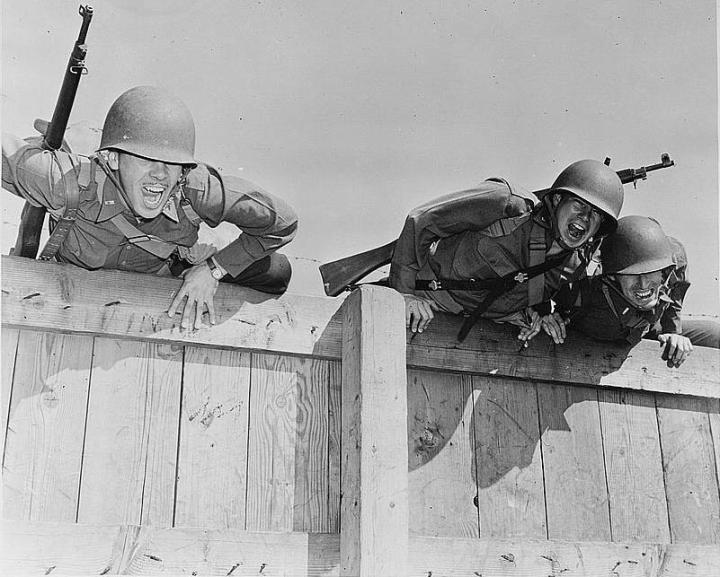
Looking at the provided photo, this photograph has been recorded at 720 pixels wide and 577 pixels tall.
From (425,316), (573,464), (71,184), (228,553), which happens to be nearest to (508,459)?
(573,464)

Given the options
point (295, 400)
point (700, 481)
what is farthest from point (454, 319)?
point (700, 481)

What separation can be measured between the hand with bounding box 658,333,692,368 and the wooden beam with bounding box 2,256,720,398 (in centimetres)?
5

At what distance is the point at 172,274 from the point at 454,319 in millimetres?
1512

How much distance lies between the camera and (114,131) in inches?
166

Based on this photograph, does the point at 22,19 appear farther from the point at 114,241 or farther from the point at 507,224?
the point at 507,224

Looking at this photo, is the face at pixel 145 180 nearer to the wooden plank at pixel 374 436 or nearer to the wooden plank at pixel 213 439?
the wooden plank at pixel 213 439

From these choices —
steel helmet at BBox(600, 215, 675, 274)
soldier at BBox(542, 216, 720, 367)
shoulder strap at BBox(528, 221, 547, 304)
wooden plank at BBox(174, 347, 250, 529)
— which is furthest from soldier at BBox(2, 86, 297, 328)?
steel helmet at BBox(600, 215, 675, 274)

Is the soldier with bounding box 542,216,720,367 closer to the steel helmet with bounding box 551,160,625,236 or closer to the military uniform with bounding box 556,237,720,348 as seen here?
the military uniform with bounding box 556,237,720,348

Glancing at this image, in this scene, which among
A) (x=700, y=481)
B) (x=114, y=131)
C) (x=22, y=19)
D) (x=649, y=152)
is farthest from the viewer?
(x=649, y=152)

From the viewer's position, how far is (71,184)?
13.5 feet

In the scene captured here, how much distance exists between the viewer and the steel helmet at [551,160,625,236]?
16.5 feet

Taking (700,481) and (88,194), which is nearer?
(88,194)

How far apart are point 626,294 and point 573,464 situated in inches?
39.7

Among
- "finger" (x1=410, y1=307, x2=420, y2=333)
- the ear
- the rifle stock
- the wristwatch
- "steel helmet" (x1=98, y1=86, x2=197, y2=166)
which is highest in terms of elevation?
"steel helmet" (x1=98, y1=86, x2=197, y2=166)
